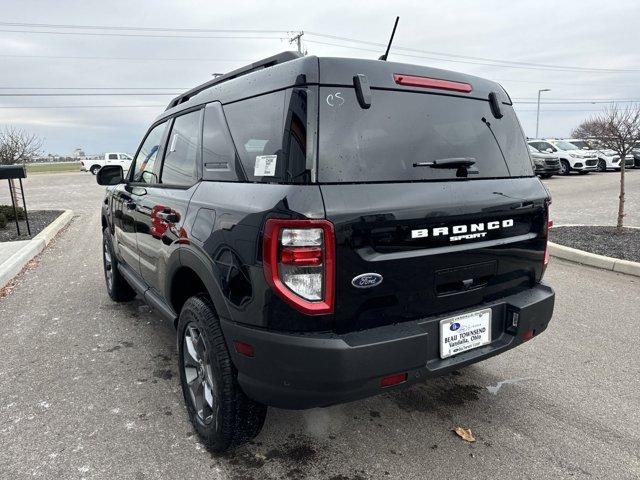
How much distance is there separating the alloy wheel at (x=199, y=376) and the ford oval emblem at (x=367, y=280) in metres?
0.92

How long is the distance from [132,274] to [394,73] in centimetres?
284

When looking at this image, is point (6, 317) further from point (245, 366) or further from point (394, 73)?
point (394, 73)

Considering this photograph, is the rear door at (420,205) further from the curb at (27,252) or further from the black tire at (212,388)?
the curb at (27,252)

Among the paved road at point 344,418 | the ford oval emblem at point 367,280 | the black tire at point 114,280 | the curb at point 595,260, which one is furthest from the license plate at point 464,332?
the curb at point 595,260

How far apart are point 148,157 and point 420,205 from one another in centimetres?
249

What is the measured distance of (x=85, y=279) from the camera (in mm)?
5984

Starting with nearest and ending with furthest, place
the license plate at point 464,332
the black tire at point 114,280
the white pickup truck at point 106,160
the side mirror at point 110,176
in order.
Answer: the license plate at point 464,332, the side mirror at point 110,176, the black tire at point 114,280, the white pickup truck at point 106,160

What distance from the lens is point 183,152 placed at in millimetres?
2982

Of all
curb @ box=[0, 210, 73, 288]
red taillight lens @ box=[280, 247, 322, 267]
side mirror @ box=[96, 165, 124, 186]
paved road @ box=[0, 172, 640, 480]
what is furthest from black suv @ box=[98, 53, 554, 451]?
curb @ box=[0, 210, 73, 288]

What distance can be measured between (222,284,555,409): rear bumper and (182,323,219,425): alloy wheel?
346 mm

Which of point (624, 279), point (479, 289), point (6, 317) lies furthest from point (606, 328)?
point (6, 317)

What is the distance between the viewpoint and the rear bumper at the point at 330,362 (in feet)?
6.28

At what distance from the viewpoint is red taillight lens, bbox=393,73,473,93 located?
2267 mm

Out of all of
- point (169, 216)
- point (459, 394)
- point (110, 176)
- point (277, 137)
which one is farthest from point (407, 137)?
point (110, 176)
